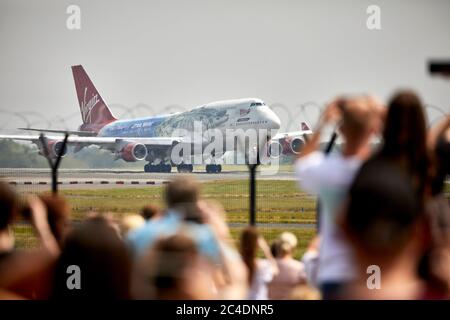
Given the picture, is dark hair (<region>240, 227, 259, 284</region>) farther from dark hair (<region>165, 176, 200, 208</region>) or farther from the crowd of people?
dark hair (<region>165, 176, 200, 208</region>)

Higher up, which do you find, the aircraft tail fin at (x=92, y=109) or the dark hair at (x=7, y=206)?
the aircraft tail fin at (x=92, y=109)

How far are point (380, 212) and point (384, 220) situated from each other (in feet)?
0.18

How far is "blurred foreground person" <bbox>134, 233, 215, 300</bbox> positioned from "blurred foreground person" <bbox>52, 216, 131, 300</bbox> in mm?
145

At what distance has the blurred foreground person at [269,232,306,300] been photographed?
28.1ft

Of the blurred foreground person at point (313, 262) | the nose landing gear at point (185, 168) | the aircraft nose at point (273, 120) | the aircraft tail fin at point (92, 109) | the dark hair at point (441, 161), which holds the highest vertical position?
the aircraft tail fin at point (92, 109)

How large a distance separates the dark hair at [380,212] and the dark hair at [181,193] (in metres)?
1.23

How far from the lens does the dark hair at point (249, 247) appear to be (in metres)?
7.99

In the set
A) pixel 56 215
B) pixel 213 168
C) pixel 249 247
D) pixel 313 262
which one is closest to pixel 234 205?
pixel 249 247

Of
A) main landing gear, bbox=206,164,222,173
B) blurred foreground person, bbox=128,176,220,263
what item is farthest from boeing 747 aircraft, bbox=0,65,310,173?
blurred foreground person, bbox=128,176,220,263

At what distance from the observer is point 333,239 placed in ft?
20.1

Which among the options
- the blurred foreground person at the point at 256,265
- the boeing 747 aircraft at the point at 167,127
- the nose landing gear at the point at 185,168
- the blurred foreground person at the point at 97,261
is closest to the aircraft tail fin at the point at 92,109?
the boeing 747 aircraft at the point at 167,127

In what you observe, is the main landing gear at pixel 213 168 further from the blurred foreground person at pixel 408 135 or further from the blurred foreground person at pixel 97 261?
the blurred foreground person at pixel 408 135
